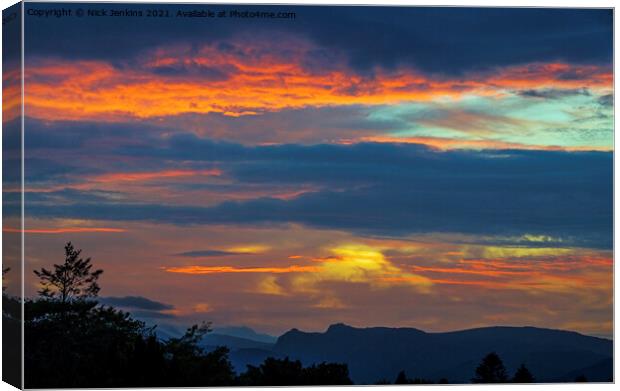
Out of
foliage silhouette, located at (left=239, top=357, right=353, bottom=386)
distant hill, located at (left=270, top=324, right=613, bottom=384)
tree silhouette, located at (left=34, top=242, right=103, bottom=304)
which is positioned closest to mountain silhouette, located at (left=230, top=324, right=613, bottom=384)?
distant hill, located at (left=270, top=324, right=613, bottom=384)

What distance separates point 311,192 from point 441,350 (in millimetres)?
2953

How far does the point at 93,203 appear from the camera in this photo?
73.7 feet

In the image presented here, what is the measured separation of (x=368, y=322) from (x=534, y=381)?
2.63 meters

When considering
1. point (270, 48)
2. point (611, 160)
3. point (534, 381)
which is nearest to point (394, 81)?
point (270, 48)

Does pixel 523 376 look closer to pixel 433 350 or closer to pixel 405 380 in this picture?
pixel 433 350

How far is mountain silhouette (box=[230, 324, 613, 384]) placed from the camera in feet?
76.5

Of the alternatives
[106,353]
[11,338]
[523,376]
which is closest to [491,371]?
[523,376]

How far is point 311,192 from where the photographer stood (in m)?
23.1

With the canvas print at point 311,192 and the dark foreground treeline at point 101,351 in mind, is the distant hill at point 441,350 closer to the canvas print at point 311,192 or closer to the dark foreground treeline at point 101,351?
the canvas print at point 311,192

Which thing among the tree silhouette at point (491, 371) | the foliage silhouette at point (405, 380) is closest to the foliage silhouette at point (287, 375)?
the foliage silhouette at point (405, 380)

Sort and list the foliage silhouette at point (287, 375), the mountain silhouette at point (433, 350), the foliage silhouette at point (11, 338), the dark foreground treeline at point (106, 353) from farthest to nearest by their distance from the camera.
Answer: the mountain silhouette at point (433, 350), the foliage silhouette at point (287, 375), the dark foreground treeline at point (106, 353), the foliage silhouette at point (11, 338)

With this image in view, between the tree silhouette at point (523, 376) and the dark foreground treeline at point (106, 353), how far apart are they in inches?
0.8

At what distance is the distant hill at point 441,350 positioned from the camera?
23.3 meters

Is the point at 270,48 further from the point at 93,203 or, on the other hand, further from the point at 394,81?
the point at 93,203
